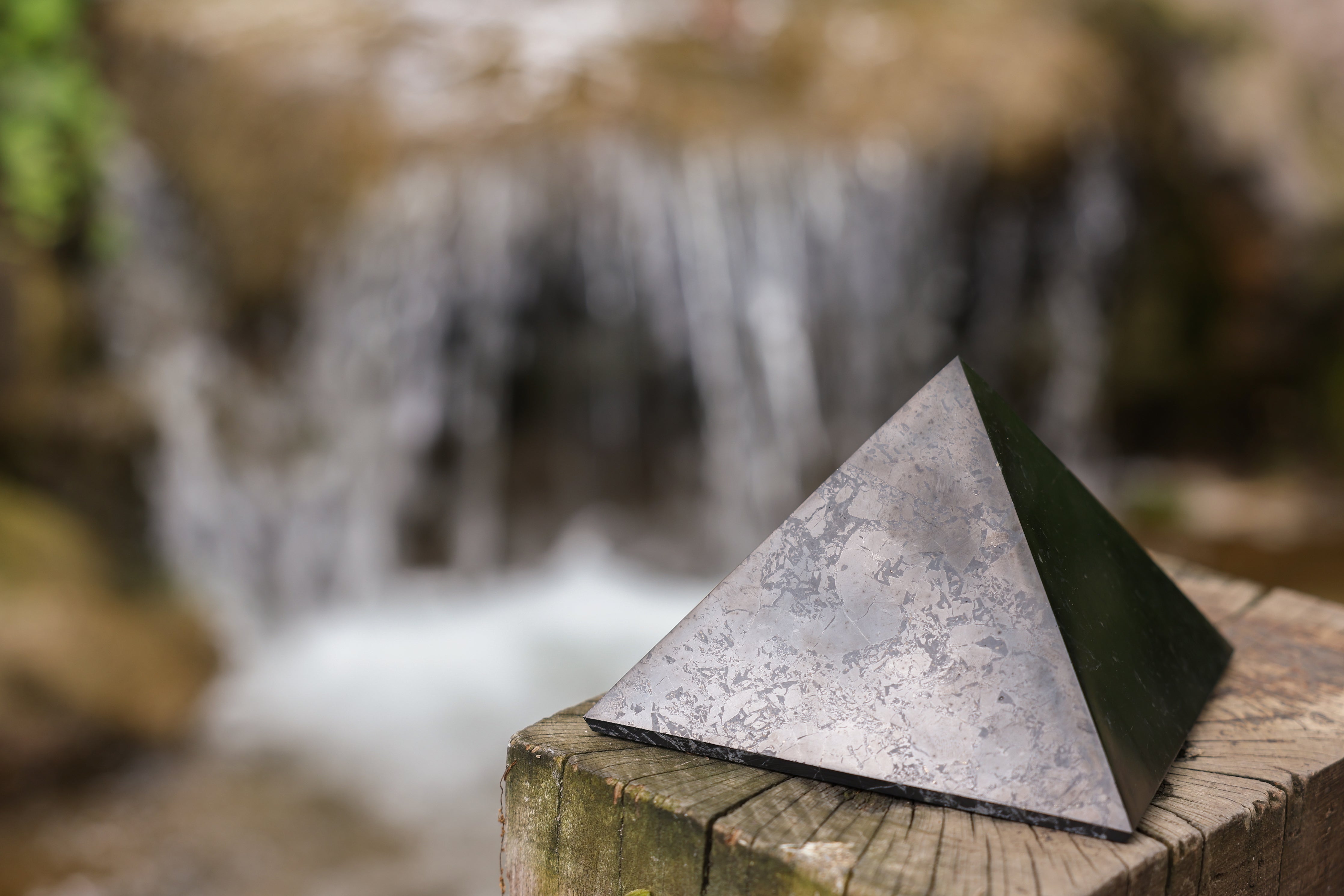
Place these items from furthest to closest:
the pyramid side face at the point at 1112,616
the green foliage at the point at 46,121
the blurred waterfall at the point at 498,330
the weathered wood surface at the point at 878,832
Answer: the green foliage at the point at 46,121
the blurred waterfall at the point at 498,330
the pyramid side face at the point at 1112,616
the weathered wood surface at the point at 878,832

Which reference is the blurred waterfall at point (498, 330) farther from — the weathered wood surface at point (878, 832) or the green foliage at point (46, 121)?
the weathered wood surface at point (878, 832)

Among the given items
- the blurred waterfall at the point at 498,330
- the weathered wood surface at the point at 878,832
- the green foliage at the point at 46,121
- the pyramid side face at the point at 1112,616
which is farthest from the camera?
the green foliage at the point at 46,121

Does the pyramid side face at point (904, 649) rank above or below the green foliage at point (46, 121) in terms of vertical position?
below

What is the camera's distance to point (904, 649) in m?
1.23

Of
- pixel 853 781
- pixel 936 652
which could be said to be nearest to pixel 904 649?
pixel 936 652

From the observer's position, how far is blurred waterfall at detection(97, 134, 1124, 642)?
516 cm

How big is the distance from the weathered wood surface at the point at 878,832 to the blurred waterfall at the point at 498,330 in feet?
13.3

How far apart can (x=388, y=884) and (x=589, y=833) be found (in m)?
2.75

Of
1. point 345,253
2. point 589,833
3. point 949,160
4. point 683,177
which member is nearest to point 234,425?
point 345,253

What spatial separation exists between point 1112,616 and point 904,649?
297 mm

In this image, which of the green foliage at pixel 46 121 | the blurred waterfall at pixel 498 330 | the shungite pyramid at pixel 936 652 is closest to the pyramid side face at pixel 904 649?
the shungite pyramid at pixel 936 652

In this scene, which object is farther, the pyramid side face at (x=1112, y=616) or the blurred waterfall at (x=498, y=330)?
the blurred waterfall at (x=498, y=330)

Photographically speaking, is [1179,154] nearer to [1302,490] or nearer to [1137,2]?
[1137,2]

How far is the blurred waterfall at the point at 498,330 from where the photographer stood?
16.9 feet
